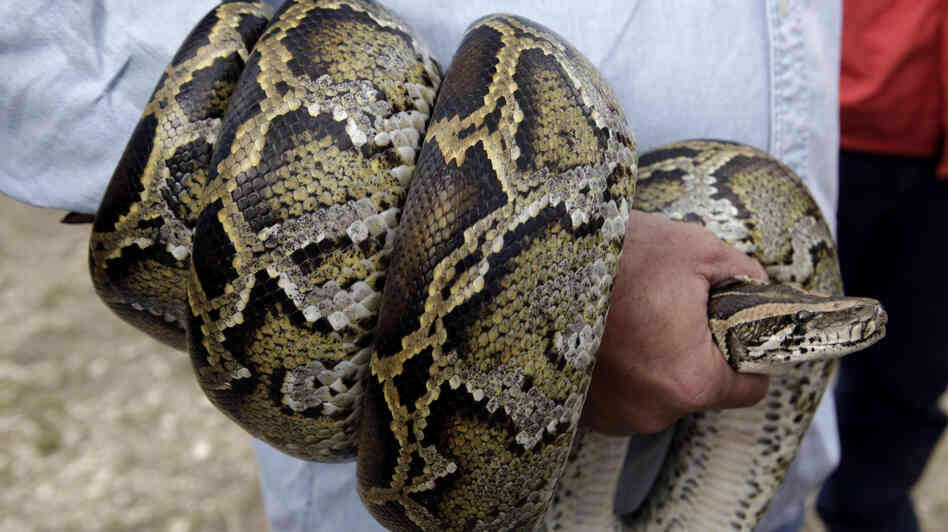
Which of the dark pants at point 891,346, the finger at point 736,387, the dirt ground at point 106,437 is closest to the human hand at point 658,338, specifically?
the finger at point 736,387

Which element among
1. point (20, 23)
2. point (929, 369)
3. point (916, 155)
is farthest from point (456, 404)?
point (929, 369)

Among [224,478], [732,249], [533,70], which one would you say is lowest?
[224,478]

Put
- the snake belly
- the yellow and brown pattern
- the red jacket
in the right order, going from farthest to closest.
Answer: the red jacket → the snake belly → the yellow and brown pattern

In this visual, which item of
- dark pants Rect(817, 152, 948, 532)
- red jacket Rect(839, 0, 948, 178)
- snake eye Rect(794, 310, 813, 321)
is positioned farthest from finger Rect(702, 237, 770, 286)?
dark pants Rect(817, 152, 948, 532)

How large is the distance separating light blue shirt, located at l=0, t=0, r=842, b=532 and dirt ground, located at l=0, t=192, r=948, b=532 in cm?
316

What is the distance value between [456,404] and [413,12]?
0.93m

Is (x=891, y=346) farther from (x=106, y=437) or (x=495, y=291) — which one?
(x=106, y=437)

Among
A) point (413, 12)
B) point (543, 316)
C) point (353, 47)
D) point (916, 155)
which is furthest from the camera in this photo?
point (916, 155)

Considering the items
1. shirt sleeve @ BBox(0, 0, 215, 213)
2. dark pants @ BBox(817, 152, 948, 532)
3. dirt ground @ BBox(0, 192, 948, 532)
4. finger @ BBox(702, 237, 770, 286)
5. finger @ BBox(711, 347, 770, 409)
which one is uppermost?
shirt sleeve @ BBox(0, 0, 215, 213)

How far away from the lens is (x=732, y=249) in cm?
177

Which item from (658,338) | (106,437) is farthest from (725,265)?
(106,437)

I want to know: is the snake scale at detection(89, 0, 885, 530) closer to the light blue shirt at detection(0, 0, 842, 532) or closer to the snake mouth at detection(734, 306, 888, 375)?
the snake mouth at detection(734, 306, 888, 375)

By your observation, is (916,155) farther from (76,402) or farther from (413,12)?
(76,402)

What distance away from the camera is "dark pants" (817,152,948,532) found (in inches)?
156
